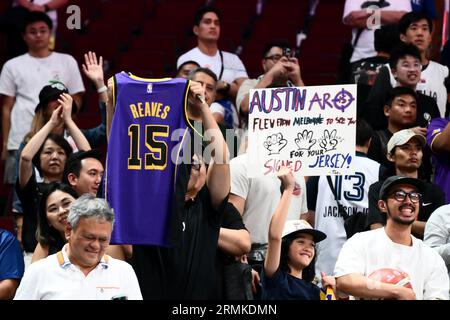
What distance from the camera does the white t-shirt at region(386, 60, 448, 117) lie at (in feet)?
35.2

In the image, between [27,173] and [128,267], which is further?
[27,173]

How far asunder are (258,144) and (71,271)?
1820 mm

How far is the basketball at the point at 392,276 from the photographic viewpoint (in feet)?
24.5

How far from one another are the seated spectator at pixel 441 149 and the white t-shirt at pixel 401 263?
158 cm

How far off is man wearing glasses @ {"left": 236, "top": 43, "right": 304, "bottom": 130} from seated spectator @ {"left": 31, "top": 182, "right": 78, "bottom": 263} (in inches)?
86.3

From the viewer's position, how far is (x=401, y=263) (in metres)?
7.59

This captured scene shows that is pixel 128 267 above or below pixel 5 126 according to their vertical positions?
below

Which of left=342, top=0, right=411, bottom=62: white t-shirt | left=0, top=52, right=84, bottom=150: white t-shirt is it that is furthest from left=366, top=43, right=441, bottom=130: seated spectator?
left=0, top=52, right=84, bottom=150: white t-shirt

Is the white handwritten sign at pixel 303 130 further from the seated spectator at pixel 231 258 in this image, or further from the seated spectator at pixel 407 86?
the seated spectator at pixel 407 86

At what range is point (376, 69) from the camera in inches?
430

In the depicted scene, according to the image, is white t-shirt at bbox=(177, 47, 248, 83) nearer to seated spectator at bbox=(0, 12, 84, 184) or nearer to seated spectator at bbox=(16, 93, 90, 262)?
seated spectator at bbox=(0, 12, 84, 184)

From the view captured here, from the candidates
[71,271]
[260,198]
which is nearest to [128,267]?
[71,271]

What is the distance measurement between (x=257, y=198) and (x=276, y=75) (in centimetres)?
165

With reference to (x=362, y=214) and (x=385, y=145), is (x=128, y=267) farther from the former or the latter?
(x=385, y=145)
